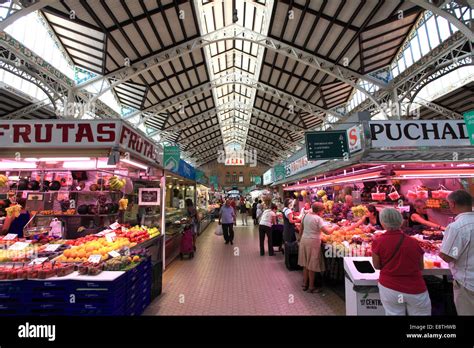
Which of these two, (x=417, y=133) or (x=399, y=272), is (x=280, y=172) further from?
(x=399, y=272)

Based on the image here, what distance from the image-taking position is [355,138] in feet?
13.5

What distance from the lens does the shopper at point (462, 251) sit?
1.82 m

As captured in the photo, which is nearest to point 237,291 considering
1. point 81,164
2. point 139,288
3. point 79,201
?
point 139,288

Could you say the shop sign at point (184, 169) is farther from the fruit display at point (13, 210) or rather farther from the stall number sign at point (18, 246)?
the stall number sign at point (18, 246)

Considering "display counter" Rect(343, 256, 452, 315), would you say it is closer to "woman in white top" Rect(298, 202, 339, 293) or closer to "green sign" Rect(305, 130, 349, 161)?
"woman in white top" Rect(298, 202, 339, 293)

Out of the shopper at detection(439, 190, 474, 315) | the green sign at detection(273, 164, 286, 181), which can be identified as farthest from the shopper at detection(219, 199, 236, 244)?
the shopper at detection(439, 190, 474, 315)

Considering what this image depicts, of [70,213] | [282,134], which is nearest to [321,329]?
[70,213]

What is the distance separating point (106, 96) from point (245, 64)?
863 centimetres

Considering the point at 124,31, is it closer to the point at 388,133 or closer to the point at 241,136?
the point at 388,133

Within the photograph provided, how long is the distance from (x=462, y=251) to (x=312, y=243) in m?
2.26

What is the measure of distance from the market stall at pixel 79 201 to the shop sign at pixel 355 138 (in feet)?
11.5

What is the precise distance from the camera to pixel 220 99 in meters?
20.6

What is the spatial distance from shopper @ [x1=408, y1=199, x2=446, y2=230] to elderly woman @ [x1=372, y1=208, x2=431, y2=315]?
280 cm

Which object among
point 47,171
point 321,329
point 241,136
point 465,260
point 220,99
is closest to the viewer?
point 321,329
